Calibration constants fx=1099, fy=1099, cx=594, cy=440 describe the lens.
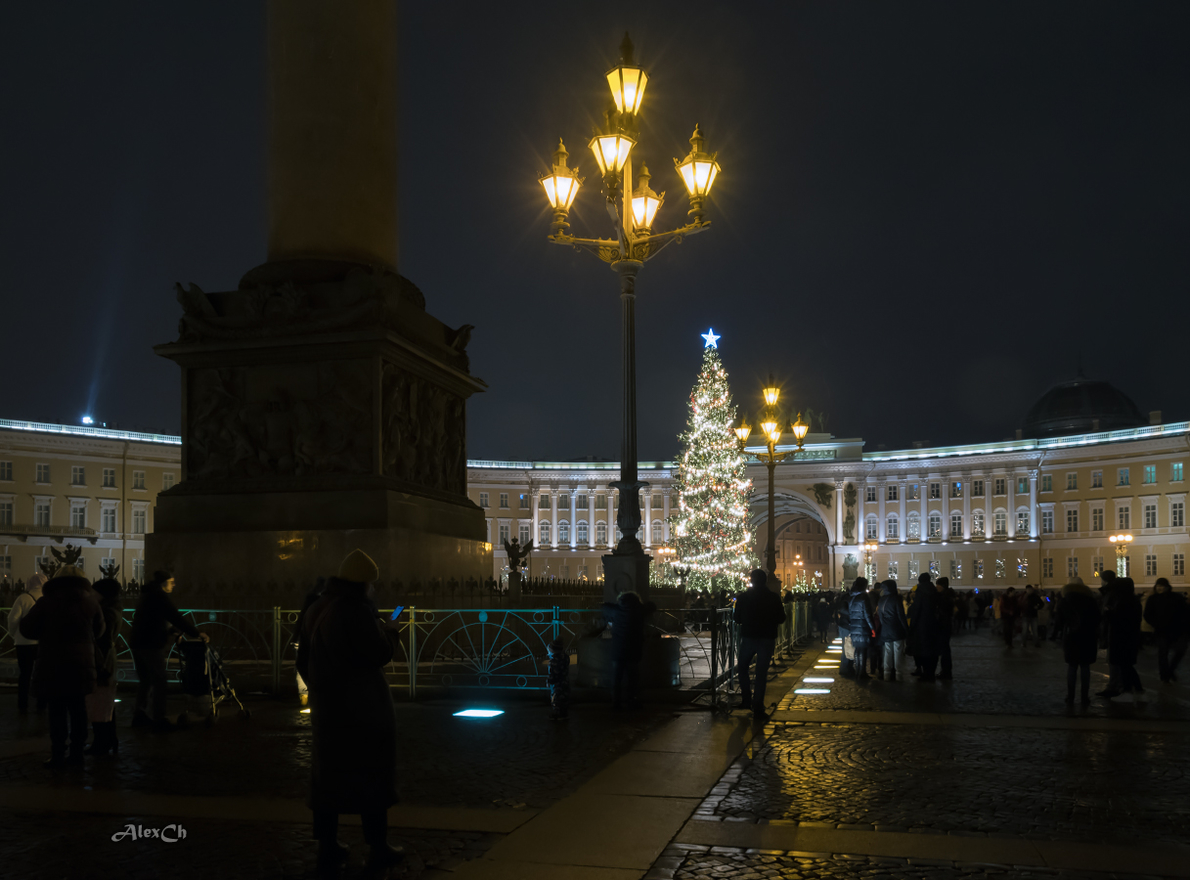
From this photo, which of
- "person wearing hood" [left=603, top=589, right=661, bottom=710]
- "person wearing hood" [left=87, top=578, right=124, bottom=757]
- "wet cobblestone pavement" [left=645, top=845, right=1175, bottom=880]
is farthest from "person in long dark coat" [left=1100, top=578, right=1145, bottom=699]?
"person wearing hood" [left=87, top=578, right=124, bottom=757]

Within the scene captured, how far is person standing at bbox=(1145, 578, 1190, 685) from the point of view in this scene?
18.1 m

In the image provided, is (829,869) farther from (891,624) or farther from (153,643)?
(891,624)

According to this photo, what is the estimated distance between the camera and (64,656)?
8.77 metres

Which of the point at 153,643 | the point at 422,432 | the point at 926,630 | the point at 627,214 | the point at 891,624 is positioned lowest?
the point at 926,630

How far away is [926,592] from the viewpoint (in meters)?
18.6

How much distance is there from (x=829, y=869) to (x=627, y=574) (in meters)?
10.0

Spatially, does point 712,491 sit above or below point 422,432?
above

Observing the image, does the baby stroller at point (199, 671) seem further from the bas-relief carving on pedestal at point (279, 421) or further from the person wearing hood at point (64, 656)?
the bas-relief carving on pedestal at point (279, 421)

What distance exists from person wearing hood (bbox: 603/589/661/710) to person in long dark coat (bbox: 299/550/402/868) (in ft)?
22.3

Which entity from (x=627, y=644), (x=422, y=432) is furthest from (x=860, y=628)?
(x=422, y=432)

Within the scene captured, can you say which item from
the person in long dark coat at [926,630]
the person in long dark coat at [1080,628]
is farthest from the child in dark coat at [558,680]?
the person in long dark coat at [926,630]

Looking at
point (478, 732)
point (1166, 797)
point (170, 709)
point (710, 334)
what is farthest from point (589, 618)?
point (710, 334)

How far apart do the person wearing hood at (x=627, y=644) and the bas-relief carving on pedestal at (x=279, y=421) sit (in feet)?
12.4

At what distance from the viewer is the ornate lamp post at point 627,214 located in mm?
15633
